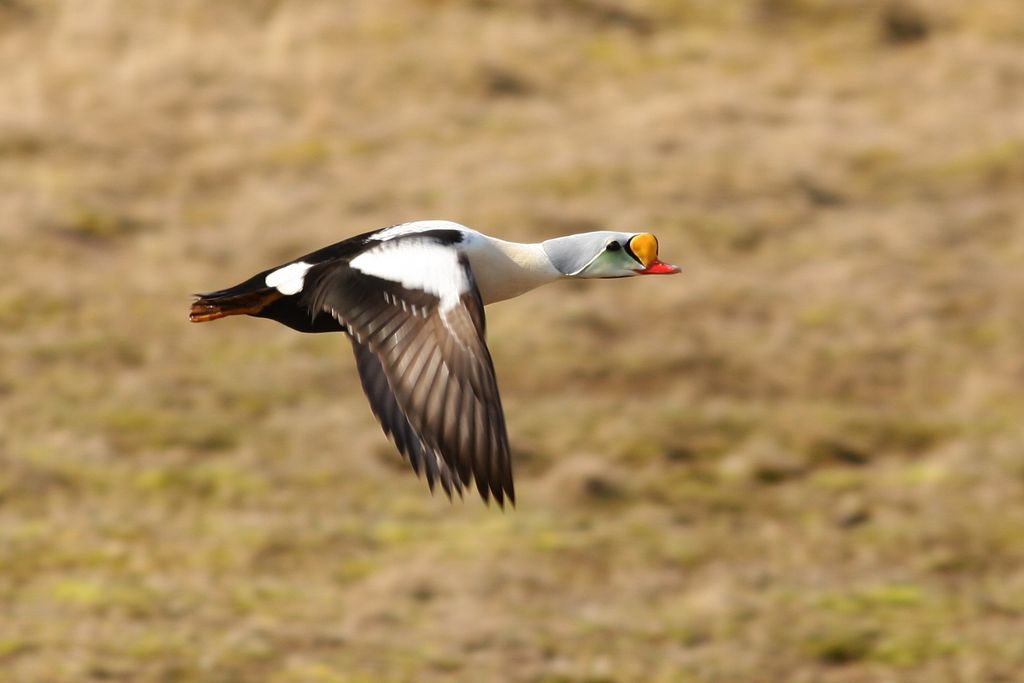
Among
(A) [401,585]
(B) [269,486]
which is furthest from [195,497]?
(A) [401,585]

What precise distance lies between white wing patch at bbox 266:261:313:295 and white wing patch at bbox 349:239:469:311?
0.19m

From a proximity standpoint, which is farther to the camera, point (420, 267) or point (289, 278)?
point (289, 278)

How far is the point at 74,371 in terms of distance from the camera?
14.4 metres

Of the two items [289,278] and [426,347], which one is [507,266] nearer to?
[426,347]

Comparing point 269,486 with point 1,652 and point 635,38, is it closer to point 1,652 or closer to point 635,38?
point 1,652

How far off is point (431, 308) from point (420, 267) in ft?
0.54

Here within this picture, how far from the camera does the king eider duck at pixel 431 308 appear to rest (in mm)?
5156

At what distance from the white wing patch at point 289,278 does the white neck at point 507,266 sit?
582 millimetres

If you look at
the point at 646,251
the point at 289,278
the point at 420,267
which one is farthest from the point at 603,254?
the point at 289,278

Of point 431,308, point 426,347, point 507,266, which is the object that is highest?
point 507,266

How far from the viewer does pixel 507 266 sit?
5.55m

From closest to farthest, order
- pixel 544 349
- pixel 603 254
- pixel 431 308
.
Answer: pixel 431 308
pixel 603 254
pixel 544 349

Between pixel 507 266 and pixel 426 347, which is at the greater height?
pixel 507 266

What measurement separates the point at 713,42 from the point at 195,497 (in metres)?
9.53
